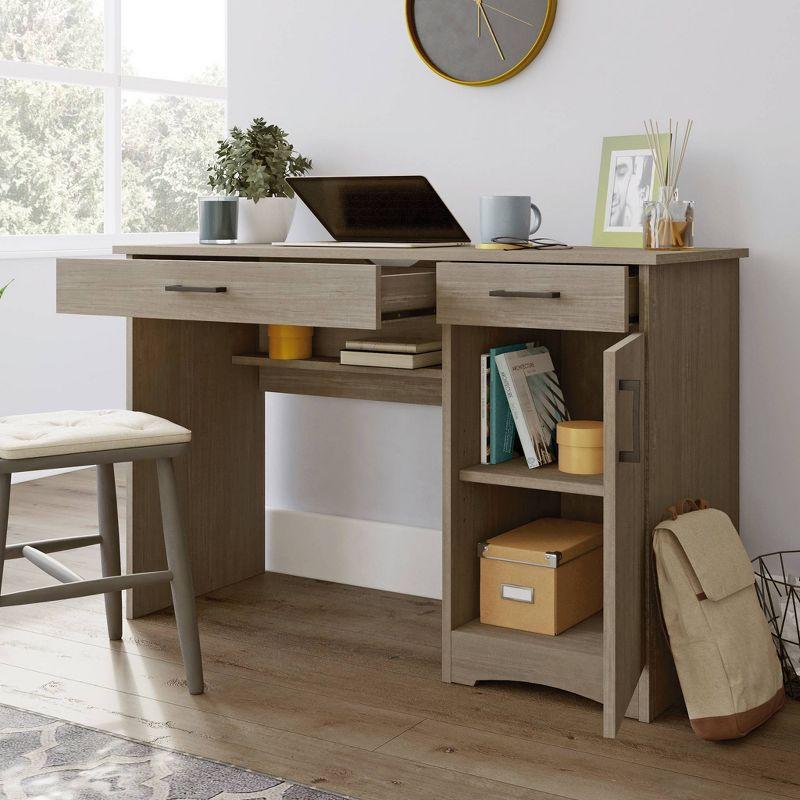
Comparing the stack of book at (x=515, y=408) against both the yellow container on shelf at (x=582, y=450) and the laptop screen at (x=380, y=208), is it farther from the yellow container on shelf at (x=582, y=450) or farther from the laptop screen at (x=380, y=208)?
the laptop screen at (x=380, y=208)

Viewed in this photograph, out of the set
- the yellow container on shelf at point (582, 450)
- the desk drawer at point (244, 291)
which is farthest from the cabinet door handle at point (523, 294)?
the yellow container on shelf at point (582, 450)

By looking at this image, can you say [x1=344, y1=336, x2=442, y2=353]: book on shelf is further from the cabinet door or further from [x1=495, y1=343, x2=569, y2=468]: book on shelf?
the cabinet door

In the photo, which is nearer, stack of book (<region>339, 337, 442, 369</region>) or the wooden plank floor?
the wooden plank floor

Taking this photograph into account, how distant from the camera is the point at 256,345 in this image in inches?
110

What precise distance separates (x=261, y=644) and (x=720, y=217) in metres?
1.27

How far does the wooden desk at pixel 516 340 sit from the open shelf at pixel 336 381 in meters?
0.01

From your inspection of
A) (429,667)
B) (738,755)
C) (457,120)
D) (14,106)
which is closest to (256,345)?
(457,120)

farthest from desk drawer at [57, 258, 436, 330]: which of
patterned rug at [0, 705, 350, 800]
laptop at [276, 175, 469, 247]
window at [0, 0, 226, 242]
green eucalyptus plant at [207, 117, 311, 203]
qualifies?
window at [0, 0, 226, 242]

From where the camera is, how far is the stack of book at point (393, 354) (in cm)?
229

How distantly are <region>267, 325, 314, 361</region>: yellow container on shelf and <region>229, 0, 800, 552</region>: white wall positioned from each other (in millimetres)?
251

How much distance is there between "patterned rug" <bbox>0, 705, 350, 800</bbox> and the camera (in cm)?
169

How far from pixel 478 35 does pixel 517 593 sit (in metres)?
1.19

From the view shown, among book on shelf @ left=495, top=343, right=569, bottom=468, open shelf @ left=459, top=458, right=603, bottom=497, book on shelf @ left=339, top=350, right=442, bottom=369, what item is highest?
book on shelf @ left=339, top=350, right=442, bottom=369

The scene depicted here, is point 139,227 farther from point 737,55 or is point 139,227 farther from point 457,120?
point 737,55
